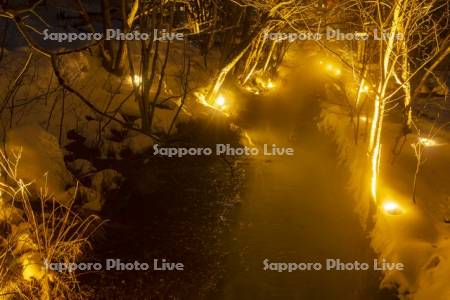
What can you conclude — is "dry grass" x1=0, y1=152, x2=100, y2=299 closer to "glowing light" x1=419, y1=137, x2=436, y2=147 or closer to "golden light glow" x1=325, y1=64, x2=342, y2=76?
"glowing light" x1=419, y1=137, x2=436, y2=147

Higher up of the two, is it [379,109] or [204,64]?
[204,64]

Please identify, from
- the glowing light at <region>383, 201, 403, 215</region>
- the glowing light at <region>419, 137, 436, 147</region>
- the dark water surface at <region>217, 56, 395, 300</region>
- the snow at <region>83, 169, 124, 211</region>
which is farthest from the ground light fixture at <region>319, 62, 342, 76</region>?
the snow at <region>83, 169, 124, 211</region>

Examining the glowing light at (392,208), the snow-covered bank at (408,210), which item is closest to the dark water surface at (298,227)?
the snow-covered bank at (408,210)

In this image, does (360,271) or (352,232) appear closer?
(360,271)

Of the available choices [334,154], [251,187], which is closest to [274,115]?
[334,154]

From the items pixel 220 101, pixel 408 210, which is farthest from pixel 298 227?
pixel 220 101

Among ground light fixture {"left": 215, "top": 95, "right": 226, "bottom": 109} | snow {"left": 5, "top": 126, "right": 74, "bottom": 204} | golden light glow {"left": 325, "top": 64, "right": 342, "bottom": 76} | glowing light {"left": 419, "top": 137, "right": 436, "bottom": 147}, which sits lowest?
snow {"left": 5, "top": 126, "right": 74, "bottom": 204}

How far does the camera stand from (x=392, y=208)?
9539 millimetres

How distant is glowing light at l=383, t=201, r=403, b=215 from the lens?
9422mm

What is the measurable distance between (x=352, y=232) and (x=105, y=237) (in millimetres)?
4936

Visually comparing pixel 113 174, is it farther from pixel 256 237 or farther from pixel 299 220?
pixel 299 220

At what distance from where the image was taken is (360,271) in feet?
28.9

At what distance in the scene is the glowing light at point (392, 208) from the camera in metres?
9.42

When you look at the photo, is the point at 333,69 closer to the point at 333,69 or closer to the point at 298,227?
the point at 333,69
